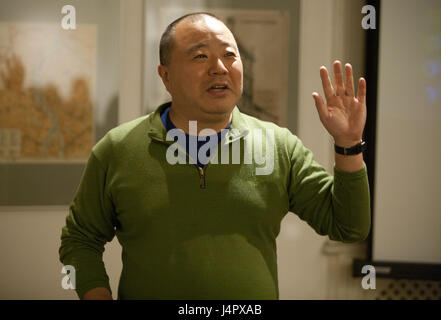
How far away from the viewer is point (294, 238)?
6.97 feet

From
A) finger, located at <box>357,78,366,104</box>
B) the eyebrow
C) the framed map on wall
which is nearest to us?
finger, located at <box>357,78,366,104</box>

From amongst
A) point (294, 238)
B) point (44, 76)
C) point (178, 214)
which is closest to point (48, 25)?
point (44, 76)

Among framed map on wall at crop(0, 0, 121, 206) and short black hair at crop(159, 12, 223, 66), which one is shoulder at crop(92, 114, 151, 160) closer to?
short black hair at crop(159, 12, 223, 66)

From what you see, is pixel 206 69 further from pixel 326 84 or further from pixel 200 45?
pixel 326 84

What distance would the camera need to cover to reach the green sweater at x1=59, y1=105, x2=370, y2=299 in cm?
106

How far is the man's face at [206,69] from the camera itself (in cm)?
110

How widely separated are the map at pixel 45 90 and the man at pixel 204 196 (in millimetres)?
962

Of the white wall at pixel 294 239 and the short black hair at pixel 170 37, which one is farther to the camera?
the white wall at pixel 294 239

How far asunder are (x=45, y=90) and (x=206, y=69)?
3.84 feet

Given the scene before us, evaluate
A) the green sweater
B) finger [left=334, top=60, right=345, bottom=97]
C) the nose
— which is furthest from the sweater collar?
finger [left=334, top=60, right=345, bottom=97]

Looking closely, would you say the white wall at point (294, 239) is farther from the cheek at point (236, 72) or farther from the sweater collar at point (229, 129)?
the cheek at point (236, 72)

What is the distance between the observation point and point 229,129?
1.16 metres

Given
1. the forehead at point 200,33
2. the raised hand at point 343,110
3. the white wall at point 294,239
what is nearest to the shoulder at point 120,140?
the forehead at point 200,33

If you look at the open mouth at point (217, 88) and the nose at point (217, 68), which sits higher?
the nose at point (217, 68)
